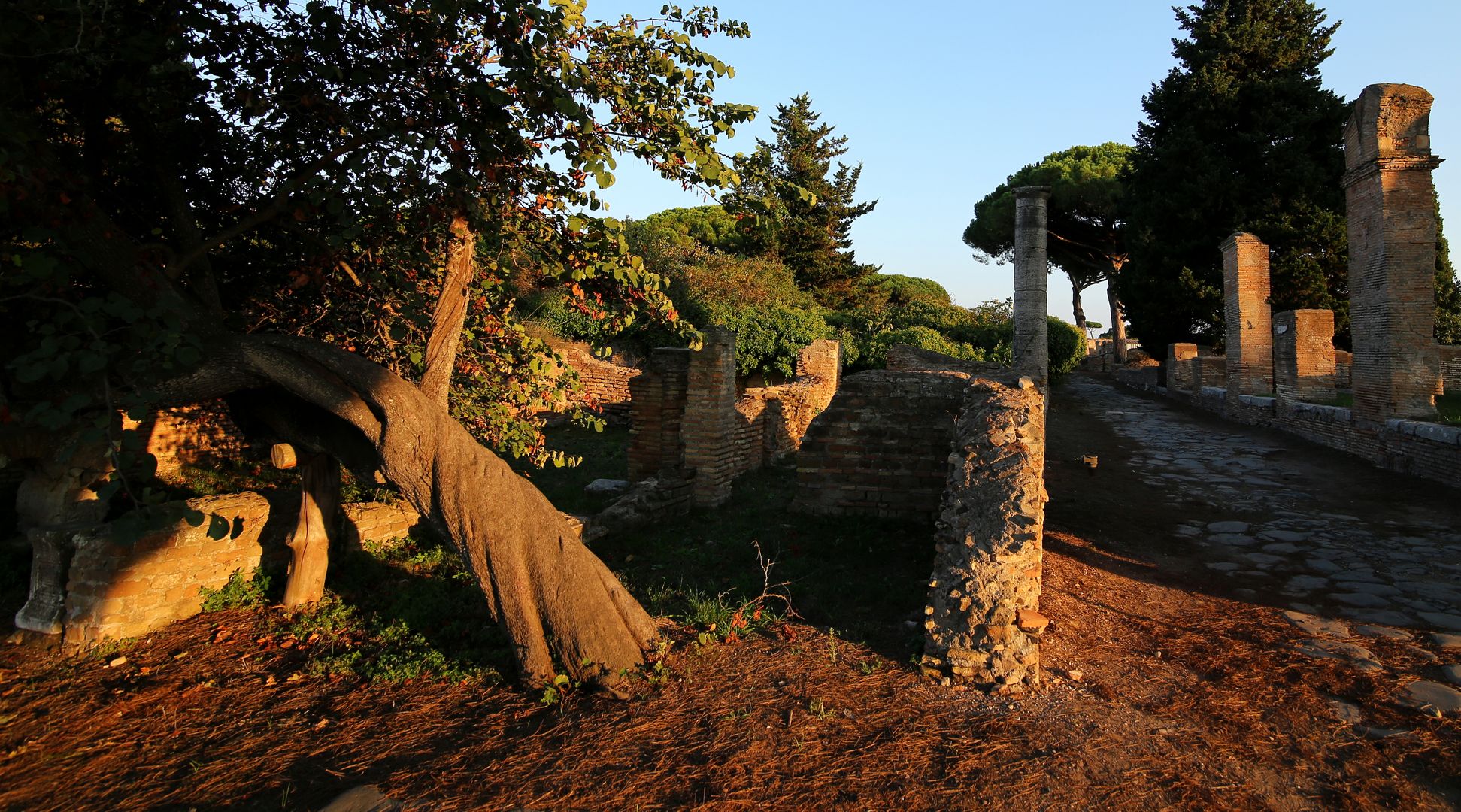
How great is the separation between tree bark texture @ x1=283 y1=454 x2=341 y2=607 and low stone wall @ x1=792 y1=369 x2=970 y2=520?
4195 millimetres

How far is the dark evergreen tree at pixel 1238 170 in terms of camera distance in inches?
780

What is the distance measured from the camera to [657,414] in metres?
10.1

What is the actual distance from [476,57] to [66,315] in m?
2.74

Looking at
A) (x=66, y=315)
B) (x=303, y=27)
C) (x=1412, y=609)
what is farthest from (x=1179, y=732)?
(x=303, y=27)

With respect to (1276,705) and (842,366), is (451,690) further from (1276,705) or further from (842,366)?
(842,366)

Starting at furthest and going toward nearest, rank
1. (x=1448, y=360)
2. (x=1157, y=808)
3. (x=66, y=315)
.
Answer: (x=1448, y=360) < (x=66, y=315) < (x=1157, y=808)

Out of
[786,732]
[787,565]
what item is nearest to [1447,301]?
[787,565]

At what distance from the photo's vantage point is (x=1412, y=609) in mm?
4961

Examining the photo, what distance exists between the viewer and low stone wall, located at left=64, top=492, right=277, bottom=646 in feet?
16.9

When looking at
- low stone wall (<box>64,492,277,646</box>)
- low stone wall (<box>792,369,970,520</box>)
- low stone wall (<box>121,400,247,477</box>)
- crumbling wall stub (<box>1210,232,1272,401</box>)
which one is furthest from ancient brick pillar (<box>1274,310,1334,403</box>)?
low stone wall (<box>121,400,247,477</box>)

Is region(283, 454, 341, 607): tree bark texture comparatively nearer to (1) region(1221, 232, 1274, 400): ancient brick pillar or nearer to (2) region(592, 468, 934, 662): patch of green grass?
(2) region(592, 468, 934, 662): patch of green grass

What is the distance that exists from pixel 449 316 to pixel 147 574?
9.61 feet

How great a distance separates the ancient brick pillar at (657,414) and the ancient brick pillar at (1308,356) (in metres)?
11.2

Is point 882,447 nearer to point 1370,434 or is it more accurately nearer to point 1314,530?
point 1314,530
